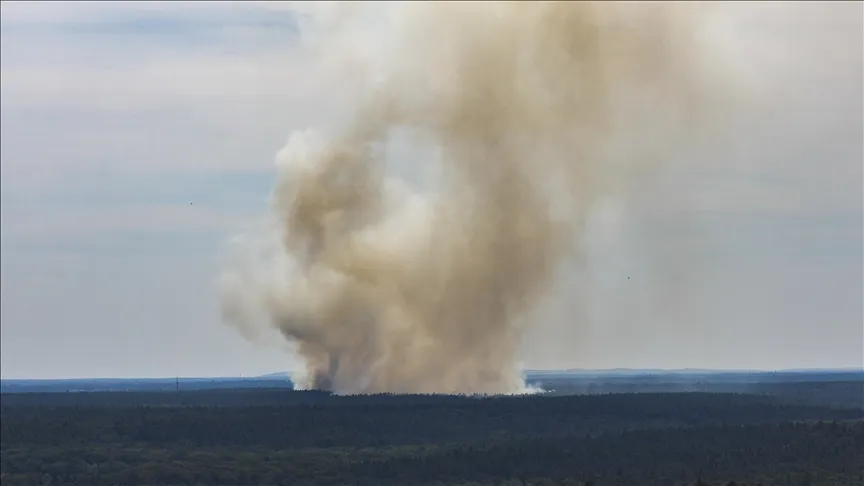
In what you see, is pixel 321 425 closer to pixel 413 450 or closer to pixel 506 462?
pixel 413 450

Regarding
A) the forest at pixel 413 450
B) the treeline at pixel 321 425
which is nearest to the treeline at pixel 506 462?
the forest at pixel 413 450

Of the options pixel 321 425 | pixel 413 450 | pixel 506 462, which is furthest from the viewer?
pixel 321 425

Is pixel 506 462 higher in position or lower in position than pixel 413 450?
lower

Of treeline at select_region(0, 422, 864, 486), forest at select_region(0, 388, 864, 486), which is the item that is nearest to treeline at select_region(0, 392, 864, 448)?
forest at select_region(0, 388, 864, 486)

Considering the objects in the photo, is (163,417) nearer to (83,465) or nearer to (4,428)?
(4,428)

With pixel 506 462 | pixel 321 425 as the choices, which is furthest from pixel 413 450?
pixel 321 425

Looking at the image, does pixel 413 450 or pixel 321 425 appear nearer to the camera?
pixel 413 450
